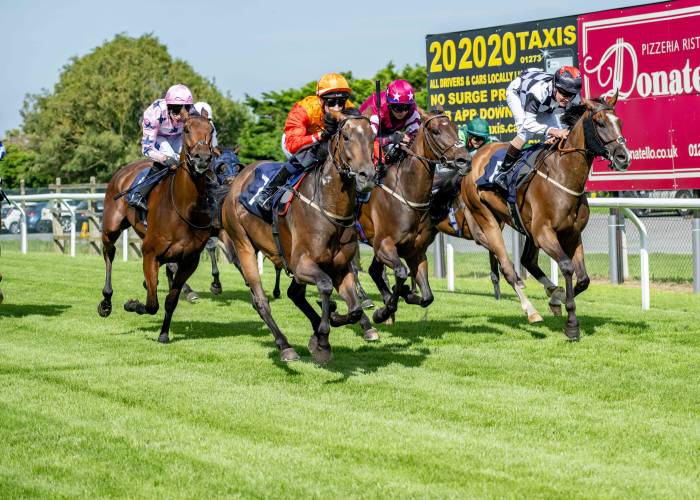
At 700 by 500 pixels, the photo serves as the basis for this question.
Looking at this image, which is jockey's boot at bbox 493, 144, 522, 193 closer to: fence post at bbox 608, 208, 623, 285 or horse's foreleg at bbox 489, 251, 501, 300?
horse's foreleg at bbox 489, 251, 501, 300

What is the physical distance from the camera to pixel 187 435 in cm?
585

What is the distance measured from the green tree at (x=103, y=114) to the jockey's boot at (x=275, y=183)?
40.4 meters

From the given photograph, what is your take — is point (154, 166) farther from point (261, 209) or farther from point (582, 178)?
point (582, 178)

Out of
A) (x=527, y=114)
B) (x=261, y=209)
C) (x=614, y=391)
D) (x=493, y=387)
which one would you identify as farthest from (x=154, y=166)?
(x=614, y=391)

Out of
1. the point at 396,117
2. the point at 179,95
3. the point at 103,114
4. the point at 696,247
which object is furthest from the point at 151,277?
the point at 103,114

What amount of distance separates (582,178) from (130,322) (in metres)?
4.56

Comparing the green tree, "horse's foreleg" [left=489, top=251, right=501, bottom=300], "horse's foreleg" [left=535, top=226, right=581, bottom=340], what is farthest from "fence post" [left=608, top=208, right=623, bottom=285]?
the green tree

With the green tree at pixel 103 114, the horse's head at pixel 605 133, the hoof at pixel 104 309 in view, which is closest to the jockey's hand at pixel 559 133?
the horse's head at pixel 605 133

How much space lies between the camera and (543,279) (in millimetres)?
10094

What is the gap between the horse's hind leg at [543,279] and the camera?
32.8ft

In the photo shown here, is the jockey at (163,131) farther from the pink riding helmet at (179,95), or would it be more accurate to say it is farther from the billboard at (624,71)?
the billboard at (624,71)

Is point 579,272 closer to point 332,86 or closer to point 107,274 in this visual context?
point 332,86

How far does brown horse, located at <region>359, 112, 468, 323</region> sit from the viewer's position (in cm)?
871

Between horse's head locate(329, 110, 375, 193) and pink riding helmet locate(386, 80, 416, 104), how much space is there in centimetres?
187
